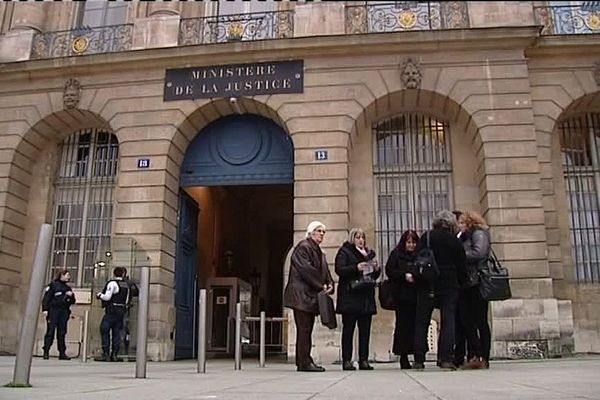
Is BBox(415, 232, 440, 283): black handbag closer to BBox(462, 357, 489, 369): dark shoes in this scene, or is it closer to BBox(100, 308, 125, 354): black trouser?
BBox(462, 357, 489, 369): dark shoes

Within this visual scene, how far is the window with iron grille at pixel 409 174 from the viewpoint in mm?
12508

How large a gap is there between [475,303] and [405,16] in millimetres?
7937

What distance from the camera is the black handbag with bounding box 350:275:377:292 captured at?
709 cm

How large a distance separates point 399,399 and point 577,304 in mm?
9668

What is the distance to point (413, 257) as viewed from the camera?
22.7ft

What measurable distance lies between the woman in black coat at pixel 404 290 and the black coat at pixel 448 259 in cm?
33

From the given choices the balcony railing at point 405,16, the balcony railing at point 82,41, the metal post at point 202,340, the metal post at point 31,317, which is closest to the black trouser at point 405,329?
the metal post at point 202,340

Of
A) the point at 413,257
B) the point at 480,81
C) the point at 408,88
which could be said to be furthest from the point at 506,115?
the point at 413,257

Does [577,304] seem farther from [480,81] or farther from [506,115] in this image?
[480,81]

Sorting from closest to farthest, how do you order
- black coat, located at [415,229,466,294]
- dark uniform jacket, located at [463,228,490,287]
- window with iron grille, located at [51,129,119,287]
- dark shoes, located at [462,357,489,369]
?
black coat, located at [415,229,466,294]
dark uniform jacket, located at [463,228,490,287]
dark shoes, located at [462,357,489,369]
window with iron grille, located at [51,129,119,287]

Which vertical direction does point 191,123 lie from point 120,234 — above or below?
above

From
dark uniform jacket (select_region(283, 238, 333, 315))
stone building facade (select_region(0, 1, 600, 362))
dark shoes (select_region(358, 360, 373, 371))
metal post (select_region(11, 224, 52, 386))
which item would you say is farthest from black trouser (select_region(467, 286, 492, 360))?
metal post (select_region(11, 224, 52, 386))

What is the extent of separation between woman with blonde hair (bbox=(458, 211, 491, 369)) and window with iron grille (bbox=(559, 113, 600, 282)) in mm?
6219

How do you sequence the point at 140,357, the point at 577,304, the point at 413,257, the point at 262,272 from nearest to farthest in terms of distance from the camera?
the point at 140,357, the point at 413,257, the point at 577,304, the point at 262,272
